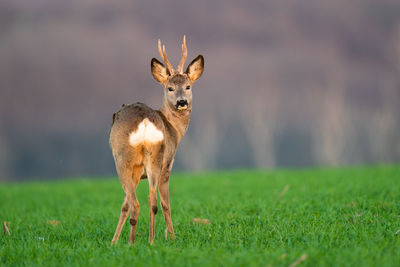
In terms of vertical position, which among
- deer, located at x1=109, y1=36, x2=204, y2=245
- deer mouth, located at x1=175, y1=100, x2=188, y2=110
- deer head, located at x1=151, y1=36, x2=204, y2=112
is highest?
deer head, located at x1=151, y1=36, x2=204, y2=112

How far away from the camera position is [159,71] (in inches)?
303

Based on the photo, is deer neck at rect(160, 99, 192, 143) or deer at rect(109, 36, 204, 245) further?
deer neck at rect(160, 99, 192, 143)

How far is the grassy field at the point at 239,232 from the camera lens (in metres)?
5.21

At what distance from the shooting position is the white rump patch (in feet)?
20.4

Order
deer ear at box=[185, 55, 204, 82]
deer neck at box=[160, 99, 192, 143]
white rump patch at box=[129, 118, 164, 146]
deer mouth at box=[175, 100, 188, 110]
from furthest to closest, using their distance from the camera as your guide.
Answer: deer ear at box=[185, 55, 204, 82], deer neck at box=[160, 99, 192, 143], deer mouth at box=[175, 100, 188, 110], white rump patch at box=[129, 118, 164, 146]

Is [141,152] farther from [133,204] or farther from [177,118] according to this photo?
[177,118]

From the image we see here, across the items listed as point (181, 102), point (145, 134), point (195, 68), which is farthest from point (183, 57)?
point (145, 134)

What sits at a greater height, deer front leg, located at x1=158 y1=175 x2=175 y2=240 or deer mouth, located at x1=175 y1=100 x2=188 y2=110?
deer mouth, located at x1=175 y1=100 x2=188 y2=110

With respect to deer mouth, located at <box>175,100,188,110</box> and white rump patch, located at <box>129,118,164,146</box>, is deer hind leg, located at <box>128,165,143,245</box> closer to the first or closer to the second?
white rump patch, located at <box>129,118,164,146</box>

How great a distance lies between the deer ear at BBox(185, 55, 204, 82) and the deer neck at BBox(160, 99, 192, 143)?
0.63 metres

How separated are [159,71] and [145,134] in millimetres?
1815

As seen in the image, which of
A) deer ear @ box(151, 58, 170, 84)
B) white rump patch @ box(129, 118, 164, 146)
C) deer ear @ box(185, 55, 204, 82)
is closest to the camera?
white rump patch @ box(129, 118, 164, 146)

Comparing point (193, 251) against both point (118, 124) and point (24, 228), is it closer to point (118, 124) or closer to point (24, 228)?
point (118, 124)

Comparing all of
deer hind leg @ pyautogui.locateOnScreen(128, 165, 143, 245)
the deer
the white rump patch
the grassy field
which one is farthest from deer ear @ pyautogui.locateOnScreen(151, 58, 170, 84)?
the grassy field
